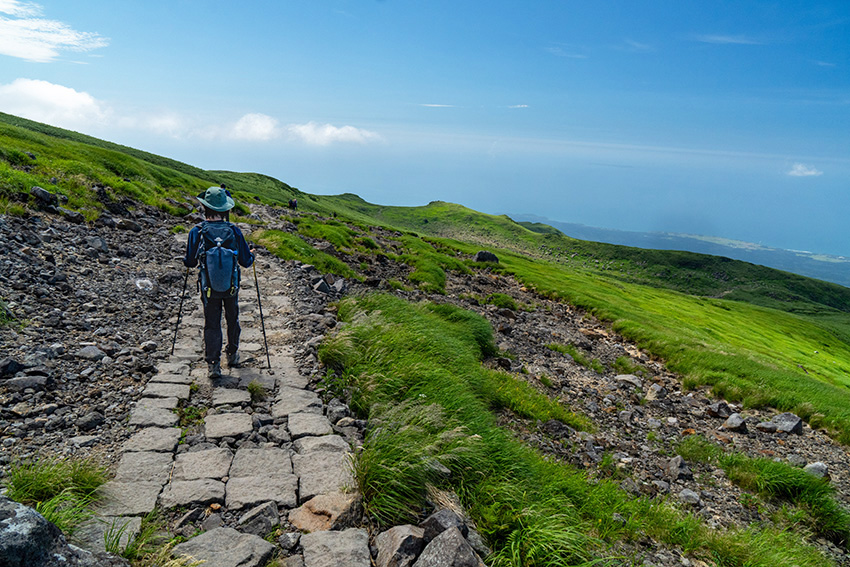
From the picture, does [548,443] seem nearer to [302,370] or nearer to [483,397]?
[483,397]

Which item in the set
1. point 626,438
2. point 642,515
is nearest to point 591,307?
point 626,438

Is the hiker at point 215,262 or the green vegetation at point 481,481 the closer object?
the green vegetation at point 481,481

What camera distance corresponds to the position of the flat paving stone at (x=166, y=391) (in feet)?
25.1

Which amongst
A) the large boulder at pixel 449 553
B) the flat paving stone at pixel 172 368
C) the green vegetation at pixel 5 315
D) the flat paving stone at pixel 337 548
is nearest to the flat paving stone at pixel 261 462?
the flat paving stone at pixel 337 548

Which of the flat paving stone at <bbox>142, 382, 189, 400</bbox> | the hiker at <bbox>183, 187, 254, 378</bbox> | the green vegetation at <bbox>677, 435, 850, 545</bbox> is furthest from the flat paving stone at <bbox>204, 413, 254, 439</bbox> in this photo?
the green vegetation at <bbox>677, 435, 850, 545</bbox>

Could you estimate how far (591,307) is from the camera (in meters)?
31.3

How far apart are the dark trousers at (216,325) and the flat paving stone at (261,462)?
10.5 feet

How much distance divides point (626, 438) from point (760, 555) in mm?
6248

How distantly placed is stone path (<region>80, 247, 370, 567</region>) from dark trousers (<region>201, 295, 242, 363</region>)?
17.9 inches

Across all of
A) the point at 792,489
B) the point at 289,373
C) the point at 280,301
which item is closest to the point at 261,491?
the point at 289,373

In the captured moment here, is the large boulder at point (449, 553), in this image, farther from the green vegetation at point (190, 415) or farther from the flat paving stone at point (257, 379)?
the flat paving stone at point (257, 379)

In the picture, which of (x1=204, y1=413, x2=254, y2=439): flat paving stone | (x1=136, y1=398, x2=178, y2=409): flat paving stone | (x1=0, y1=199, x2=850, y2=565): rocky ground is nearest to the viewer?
(x1=0, y1=199, x2=850, y2=565): rocky ground

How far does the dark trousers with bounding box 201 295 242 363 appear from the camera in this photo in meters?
9.04

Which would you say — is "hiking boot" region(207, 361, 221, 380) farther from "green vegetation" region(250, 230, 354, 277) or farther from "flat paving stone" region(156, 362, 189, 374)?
"green vegetation" region(250, 230, 354, 277)
